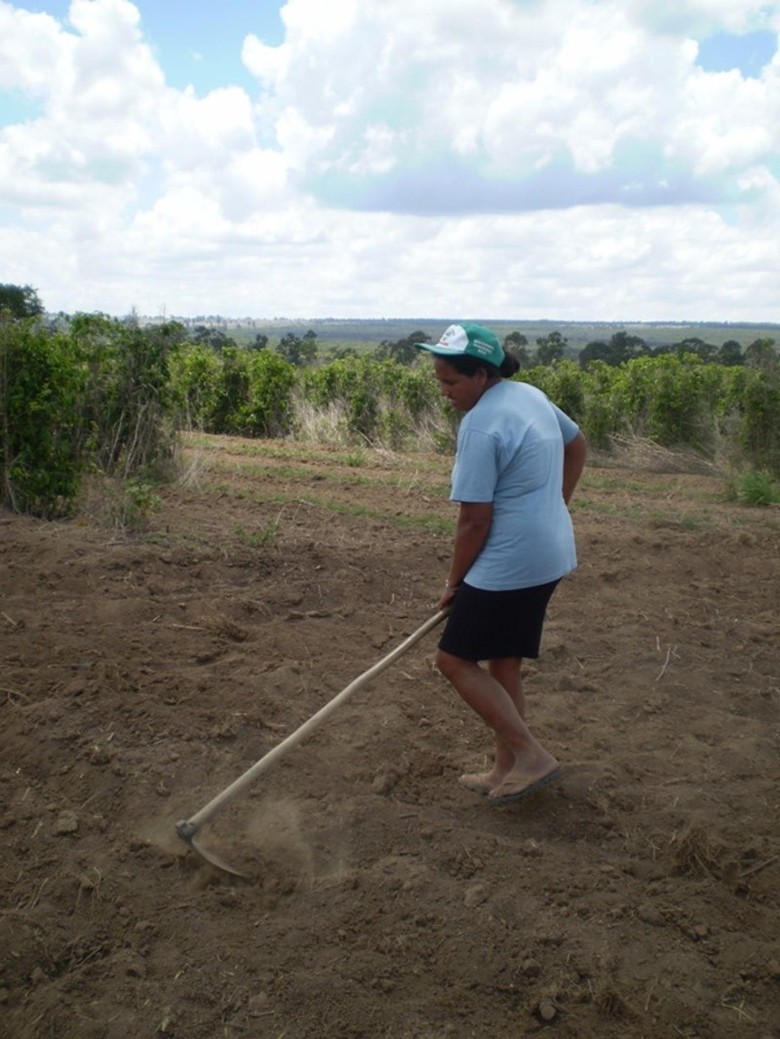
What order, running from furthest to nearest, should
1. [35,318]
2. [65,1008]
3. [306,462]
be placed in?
[306,462], [35,318], [65,1008]

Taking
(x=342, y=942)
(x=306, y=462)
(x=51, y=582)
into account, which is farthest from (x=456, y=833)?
(x=306, y=462)

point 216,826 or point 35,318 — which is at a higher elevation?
point 35,318

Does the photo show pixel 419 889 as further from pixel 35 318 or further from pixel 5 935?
pixel 35 318

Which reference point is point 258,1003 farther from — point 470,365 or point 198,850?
point 470,365

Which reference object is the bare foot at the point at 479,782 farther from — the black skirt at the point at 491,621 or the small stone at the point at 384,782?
the black skirt at the point at 491,621

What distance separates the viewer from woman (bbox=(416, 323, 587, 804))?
3.76 metres

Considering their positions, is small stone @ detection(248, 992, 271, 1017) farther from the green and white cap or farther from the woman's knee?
the green and white cap

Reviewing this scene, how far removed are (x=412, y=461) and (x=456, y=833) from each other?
1009 cm

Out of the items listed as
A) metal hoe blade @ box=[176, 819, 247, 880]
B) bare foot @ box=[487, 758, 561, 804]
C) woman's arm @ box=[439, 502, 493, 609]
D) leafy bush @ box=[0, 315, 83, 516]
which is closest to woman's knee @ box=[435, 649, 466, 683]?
woman's arm @ box=[439, 502, 493, 609]

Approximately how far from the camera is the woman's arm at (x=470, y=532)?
379cm

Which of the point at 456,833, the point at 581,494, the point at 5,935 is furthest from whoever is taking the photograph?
the point at 581,494

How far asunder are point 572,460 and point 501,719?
1.06 meters

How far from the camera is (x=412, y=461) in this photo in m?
13.9

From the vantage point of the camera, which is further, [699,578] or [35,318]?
[35,318]
